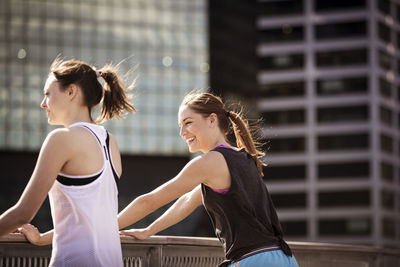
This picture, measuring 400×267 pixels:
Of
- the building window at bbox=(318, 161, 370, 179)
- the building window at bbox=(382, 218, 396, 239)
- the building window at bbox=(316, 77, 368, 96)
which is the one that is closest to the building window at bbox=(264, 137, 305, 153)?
the building window at bbox=(318, 161, 370, 179)

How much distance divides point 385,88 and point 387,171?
30.8 ft

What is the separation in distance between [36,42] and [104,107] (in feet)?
214

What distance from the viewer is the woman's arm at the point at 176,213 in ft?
14.6

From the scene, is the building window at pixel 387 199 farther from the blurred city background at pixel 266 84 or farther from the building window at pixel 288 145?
the building window at pixel 288 145

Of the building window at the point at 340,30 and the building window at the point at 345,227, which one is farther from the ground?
the building window at the point at 340,30

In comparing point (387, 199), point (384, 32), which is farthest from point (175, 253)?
point (384, 32)

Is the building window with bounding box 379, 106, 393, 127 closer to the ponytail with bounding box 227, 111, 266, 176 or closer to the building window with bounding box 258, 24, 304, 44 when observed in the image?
the building window with bounding box 258, 24, 304, 44

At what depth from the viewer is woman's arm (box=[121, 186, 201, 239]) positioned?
4.45 meters

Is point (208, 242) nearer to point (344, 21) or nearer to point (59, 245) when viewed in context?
point (59, 245)

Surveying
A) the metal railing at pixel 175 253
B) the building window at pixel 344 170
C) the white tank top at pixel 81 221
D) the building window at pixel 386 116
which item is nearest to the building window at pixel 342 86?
the building window at pixel 386 116

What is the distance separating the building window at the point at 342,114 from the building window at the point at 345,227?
11.3 metres

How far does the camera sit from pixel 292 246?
19.0 feet

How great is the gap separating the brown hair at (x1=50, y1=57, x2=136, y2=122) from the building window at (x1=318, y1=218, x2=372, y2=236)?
231 feet

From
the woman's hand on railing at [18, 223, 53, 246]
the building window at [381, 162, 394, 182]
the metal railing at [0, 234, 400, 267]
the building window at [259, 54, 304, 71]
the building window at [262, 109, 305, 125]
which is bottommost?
the building window at [381, 162, 394, 182]
